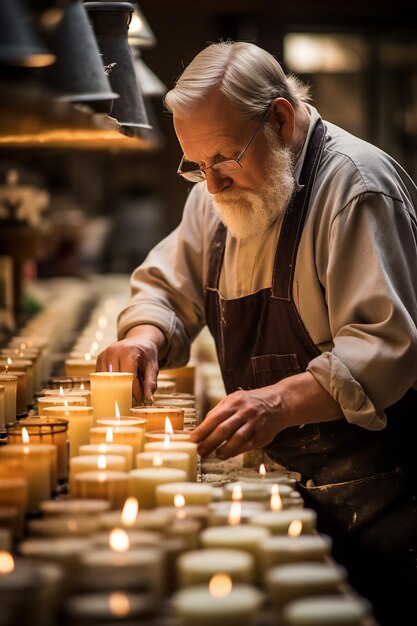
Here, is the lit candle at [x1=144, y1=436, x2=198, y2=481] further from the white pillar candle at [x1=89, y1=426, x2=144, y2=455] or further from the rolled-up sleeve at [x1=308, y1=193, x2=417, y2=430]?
the rolled-up sleeve at [x1=308, y1=193, x2=417, y2=430]

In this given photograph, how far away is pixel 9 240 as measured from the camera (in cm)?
618

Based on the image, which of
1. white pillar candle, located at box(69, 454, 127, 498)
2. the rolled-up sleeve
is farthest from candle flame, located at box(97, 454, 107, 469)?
the rolled-up sleeve

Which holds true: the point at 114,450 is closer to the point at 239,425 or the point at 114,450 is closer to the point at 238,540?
the point at 239,425

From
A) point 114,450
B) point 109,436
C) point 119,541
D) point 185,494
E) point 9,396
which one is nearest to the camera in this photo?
point 119,541

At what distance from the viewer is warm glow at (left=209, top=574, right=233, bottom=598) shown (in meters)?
1.70

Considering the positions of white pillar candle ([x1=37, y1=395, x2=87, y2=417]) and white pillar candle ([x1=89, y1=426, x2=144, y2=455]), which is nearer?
white pillar candle ([x1=89, y1=426, x2=144, y2=455])

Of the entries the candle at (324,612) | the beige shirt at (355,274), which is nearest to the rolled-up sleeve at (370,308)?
the beige shirt at (355,274)

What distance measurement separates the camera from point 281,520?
213cm

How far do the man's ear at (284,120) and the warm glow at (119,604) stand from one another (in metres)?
2.14

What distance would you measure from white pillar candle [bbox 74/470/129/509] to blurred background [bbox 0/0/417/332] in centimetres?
81

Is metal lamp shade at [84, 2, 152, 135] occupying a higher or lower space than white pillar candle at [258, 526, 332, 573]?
higher

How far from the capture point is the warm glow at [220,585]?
5.59 ft

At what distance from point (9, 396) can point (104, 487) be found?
1051mm

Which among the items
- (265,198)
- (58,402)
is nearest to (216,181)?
(265,198)
